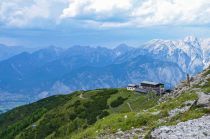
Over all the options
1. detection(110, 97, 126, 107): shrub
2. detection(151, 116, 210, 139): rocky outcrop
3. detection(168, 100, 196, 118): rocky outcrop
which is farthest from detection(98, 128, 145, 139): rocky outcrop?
detection(110, 97, 126, 107): shrub

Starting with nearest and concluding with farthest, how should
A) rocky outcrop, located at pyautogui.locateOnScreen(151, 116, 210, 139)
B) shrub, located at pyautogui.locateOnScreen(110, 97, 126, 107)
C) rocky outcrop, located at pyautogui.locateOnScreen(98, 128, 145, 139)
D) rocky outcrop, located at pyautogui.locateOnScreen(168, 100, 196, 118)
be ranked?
1. rocky outcrop, located at pyautogui.locateOnScreen(151, 116, 210, 139)
2. rocky outcrop, located at pyautogui.locateOnScreen(98, 128, 145, 139)
3. rocky outcrop, located at pyautogui.locateOnScreen(168, 100, 196, 118)
4. shrub, located at pyautogui.locateOnScreen(110, 97, 126, 107)

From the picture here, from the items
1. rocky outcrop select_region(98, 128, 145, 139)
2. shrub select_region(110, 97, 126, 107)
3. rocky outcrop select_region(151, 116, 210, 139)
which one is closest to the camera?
rocky outcrop select_region(151, 116, 210, 139)

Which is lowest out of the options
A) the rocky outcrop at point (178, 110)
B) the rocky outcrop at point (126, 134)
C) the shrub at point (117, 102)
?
the shrub at point (117, 102)

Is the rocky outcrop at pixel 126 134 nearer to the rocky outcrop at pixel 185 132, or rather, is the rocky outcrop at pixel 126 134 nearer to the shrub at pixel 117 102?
the rocky outcrop at pixel 185 132

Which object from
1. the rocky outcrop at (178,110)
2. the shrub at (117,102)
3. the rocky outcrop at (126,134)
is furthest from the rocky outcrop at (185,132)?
the shrub at (117,102)

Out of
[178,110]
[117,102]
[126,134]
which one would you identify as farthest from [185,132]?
[117,102]

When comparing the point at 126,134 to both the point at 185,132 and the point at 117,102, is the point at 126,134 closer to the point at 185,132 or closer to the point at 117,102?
the point at 185,132

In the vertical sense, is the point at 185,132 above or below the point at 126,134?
above

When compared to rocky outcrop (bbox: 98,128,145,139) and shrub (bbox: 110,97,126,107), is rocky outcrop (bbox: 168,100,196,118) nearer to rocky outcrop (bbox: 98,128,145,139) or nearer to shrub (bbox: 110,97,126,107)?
rocky outcrop (bbox: 98,128,145,139)

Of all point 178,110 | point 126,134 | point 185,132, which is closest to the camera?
point 185,132

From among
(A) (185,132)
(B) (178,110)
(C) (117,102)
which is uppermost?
(A) (185,132)

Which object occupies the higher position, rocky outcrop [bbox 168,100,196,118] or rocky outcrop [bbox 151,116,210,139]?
rocky outcrop [bbox 151,116,210,139]

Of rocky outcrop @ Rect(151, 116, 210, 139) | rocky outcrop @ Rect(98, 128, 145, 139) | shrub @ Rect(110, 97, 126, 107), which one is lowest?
shrub @ Rect(110, 97, 126, 107)

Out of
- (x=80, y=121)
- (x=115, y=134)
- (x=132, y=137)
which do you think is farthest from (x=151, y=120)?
(x=80, y=121)
